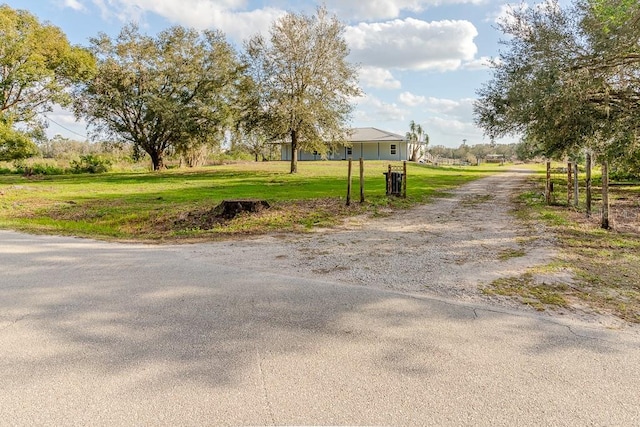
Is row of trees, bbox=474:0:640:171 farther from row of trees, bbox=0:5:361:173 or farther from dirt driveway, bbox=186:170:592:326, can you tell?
row of trees, bbox=0:5:361:173

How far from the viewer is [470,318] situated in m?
3.70

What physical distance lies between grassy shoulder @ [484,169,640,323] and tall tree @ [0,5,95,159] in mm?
30314

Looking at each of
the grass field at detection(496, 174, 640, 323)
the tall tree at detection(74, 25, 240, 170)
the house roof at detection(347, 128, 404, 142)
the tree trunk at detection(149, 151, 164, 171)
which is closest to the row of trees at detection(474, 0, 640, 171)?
the grass field at detection(496, 174, 640, 323)

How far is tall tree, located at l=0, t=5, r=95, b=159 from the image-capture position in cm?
2497

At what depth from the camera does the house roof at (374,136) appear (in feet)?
150

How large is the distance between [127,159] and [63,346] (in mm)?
43170

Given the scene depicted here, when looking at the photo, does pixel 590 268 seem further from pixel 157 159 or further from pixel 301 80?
pixel 157 159

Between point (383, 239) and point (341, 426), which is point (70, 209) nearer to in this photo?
point (383, 239)

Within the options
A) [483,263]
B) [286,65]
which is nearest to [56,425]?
[483,263]

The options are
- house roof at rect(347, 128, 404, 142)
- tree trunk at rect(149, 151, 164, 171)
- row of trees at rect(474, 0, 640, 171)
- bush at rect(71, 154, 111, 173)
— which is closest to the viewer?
row of trees at rect(474, 0, 640, 171)

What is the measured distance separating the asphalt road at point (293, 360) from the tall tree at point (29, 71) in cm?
2794

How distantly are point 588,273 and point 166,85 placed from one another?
31418 millimetres

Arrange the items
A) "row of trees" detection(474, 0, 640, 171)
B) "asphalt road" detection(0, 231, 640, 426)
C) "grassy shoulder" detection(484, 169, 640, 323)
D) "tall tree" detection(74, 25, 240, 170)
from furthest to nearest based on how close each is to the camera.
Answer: "tall tree" detection(74, 25, 240, 170), "row of trees" detection(474, 0, 640, 171), "grassy shoulder" detection(484, 169, 640, 323), "asphalt road" detection(0, 231, 640, 426)

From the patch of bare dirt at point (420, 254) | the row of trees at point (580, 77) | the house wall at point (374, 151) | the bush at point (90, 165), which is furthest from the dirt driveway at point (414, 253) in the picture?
the house wall at point (374, 151)
